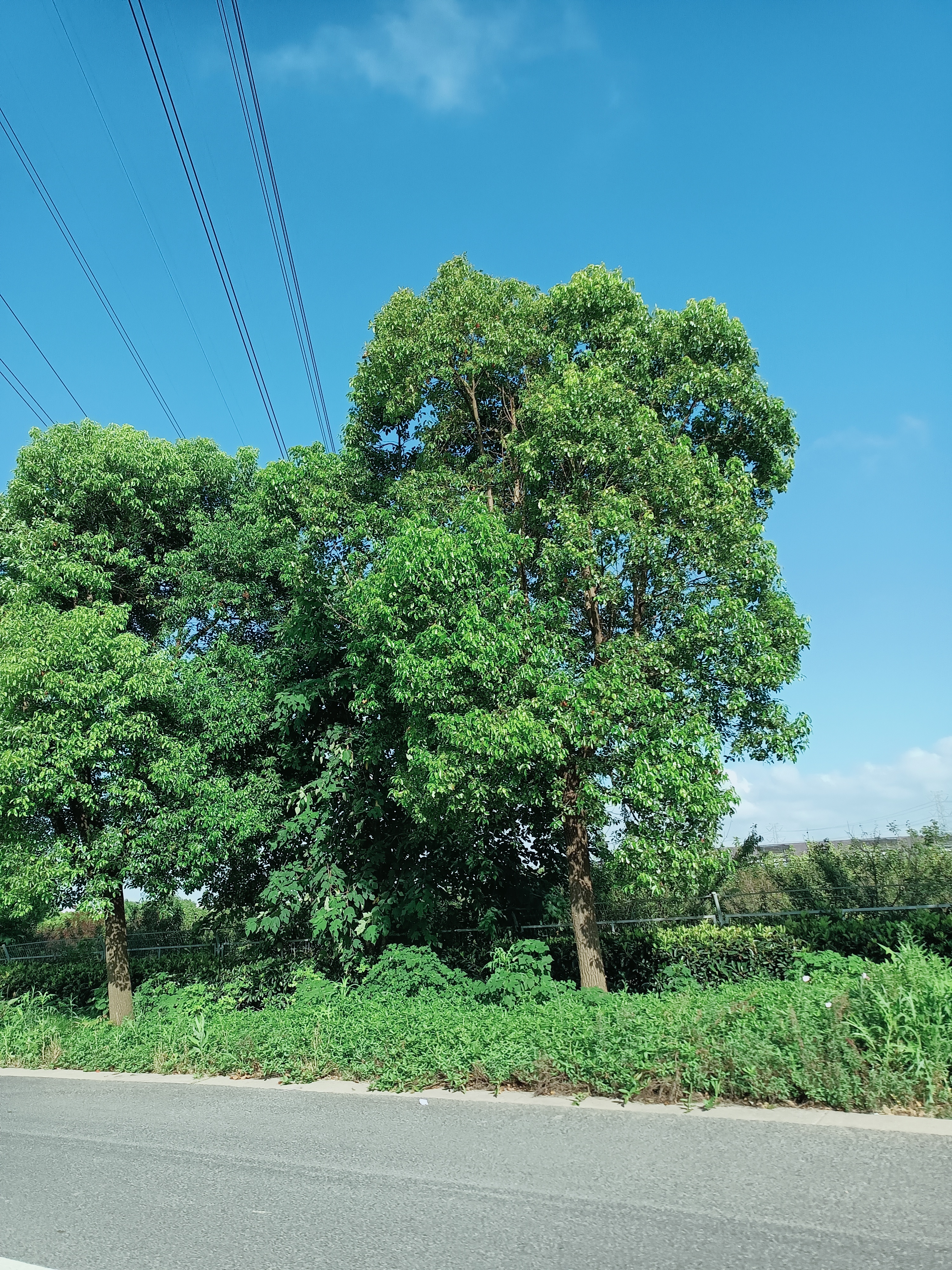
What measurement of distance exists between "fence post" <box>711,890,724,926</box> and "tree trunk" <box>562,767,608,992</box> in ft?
6.79

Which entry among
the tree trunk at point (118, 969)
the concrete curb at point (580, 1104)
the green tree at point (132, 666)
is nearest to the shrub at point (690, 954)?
the concrete curb at point (580, 1104)

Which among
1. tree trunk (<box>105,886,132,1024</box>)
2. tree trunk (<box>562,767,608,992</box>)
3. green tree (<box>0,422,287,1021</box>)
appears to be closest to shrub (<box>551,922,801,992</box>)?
tree trunk (<box>562,767,608,992</box>)

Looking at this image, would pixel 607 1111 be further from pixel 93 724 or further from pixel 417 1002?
pixel 93 724

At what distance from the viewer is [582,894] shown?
34.5ft

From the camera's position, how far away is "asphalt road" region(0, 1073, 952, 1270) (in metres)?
3.53

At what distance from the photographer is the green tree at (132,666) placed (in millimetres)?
11523

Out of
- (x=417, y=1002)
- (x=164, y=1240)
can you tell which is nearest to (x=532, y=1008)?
(x=417, y=1002)

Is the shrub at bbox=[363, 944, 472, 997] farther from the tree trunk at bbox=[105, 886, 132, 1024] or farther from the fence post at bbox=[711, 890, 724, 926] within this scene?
the tree trunk at bbox=[105, 886, 132, 1024]

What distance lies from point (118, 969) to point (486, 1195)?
11.2 metres

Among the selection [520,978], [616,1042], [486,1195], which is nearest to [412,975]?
[520,978]

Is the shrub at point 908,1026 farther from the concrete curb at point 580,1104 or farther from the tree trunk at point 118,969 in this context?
the tree trunk at point 118,969

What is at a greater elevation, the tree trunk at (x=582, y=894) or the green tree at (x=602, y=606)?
the green tree at (x=602, y=606)

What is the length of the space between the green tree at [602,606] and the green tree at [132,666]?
3.08m

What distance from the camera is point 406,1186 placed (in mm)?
4570
